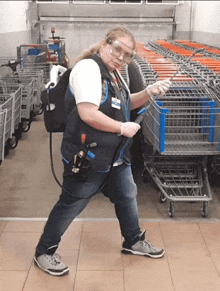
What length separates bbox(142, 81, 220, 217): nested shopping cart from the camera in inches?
136

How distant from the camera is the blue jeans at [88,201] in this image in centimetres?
254

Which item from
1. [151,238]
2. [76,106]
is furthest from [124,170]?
[151,238]

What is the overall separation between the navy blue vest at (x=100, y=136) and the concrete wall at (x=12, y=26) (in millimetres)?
7165

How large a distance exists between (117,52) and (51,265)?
146cm

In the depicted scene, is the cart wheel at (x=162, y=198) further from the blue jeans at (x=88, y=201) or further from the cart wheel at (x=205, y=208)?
the blue jeans at (x=88, y=201)

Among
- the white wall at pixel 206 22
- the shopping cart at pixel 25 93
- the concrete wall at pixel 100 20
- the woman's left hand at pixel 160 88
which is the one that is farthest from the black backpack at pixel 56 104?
the concrete wall at pixel 100 20

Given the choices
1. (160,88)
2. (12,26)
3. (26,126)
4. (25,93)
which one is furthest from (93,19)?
(160,88)

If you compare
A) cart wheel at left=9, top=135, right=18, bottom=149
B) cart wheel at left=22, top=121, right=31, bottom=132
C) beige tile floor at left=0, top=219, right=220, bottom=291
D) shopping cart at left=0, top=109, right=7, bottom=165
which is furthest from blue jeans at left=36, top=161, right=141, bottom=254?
cart wheel at left=22, top=121, right=31, bottom=132

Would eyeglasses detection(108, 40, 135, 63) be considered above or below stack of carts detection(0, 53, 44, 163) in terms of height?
above

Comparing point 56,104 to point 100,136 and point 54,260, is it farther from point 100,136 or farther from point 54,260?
point 54,260

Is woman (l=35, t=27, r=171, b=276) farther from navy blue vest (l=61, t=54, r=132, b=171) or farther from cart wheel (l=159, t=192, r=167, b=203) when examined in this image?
cart wheel (l=159, t=192, r=167, b=203)

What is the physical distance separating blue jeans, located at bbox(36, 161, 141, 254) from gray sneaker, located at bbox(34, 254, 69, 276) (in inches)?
2.1

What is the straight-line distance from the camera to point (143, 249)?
2.92m

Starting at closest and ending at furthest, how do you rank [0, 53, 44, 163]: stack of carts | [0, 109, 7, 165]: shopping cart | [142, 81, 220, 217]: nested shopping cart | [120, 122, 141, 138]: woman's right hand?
[120, 122, 141, 138]: woman's right hand < [142, 81, 220, 217]: nested shopping cart < [0, 109, 7, 165]: shopping cart < [0, 53, 44, 163]: stack of carts
